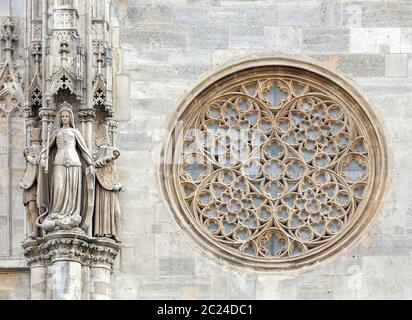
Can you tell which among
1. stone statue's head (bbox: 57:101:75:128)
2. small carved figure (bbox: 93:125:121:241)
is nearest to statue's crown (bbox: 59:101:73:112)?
stone statue's head (bbox: 57:101:75:128)

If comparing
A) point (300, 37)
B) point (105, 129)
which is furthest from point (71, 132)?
point (300, 37)

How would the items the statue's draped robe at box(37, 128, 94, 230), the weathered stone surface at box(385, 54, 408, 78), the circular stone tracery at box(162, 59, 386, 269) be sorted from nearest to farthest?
1. the statue's draped robe at box(37, 128, 94, 230)
2. the circular stone tracery at box(162, 59, 386, 269)
3. the weathered stone surface at box(385, 54, 408, 78)

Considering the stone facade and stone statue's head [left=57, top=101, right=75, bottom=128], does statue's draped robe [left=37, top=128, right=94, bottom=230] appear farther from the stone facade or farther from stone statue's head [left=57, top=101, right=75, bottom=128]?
the stone facade

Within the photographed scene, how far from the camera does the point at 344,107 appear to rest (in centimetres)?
3903

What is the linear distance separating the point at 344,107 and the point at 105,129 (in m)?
3.49

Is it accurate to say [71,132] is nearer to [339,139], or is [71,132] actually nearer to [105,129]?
[105,129]

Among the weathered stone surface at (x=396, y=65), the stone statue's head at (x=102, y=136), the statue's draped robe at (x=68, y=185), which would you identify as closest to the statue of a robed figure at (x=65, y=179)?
the statue's draped robe at (x=68, y=185)

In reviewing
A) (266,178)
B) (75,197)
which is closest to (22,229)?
(75,197)

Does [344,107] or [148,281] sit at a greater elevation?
[344,107]

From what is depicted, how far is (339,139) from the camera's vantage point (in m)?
39.0

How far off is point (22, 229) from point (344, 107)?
4.94 metres

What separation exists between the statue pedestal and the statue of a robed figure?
0.22 meters

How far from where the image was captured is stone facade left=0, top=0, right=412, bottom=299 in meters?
38.2

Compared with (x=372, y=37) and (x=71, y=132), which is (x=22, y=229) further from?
(x=372, y=37)
